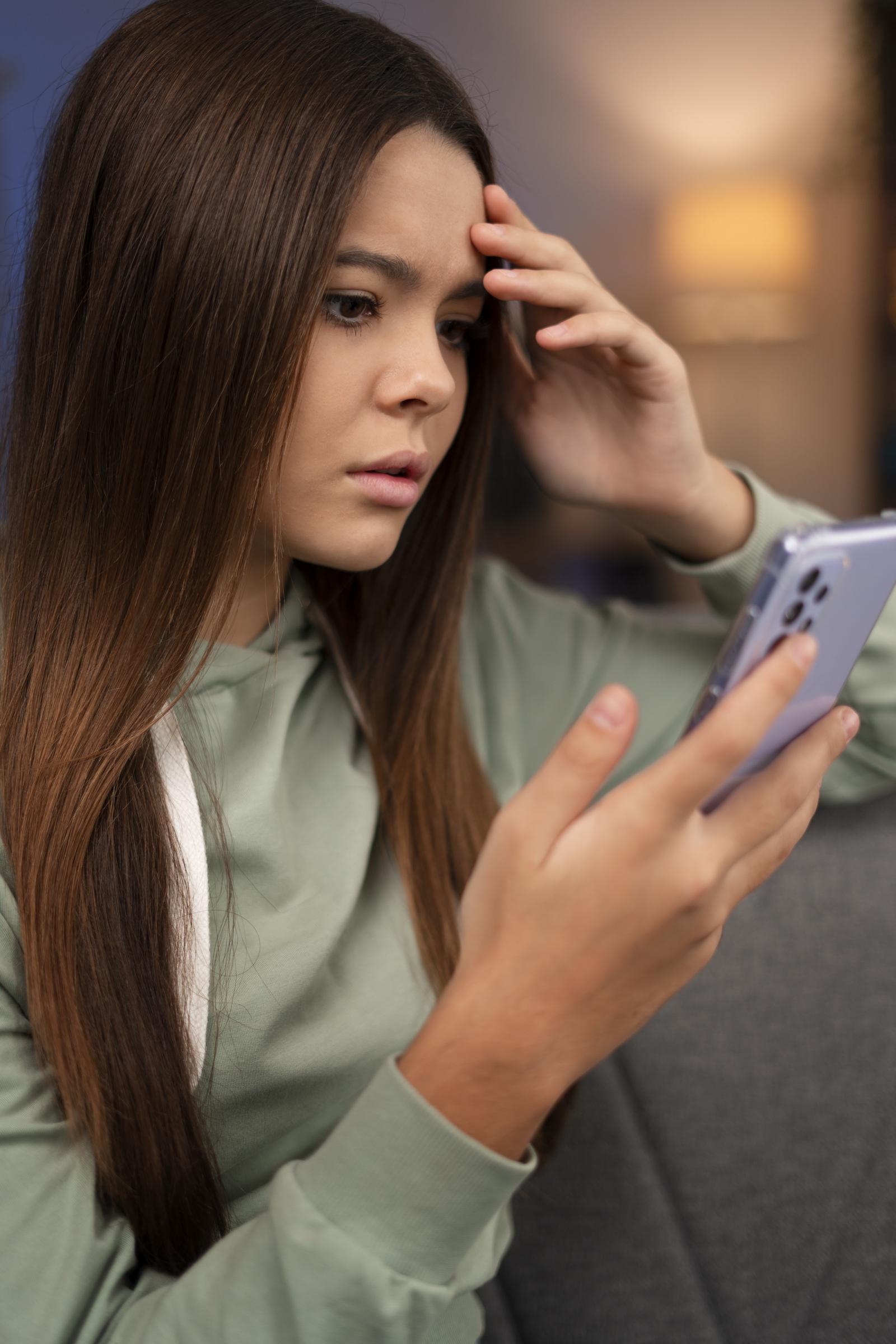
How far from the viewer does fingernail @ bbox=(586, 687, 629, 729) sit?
0.53m

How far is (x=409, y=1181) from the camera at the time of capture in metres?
0.58

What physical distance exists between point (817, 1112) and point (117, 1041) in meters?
0.72

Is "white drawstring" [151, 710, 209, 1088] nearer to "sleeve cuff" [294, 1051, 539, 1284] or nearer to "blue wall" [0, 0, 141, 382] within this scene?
"sleeve cuff" [294, 1051, 539, 1284]

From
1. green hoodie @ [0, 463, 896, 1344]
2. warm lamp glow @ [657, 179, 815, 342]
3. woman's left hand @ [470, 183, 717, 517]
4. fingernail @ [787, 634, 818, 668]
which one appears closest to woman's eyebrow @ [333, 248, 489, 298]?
woman's left hand @ [470, 183, 717, 517]

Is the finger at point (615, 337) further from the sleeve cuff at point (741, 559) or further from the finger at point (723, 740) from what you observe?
the finger at point (723, 740)

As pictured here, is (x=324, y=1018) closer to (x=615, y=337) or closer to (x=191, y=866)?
(x=191, y=866)

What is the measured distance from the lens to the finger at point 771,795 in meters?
0.57

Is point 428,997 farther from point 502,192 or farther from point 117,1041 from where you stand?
point 502,192

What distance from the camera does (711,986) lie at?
119 centimetres

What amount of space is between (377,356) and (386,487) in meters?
0.10

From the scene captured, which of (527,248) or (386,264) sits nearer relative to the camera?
(386,264)

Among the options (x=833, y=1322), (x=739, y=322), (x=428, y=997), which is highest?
(x=739, y=322)

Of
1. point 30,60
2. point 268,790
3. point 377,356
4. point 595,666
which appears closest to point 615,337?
point 377,356

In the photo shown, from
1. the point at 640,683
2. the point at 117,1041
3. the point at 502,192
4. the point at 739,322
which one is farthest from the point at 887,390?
the point at 117,1041
